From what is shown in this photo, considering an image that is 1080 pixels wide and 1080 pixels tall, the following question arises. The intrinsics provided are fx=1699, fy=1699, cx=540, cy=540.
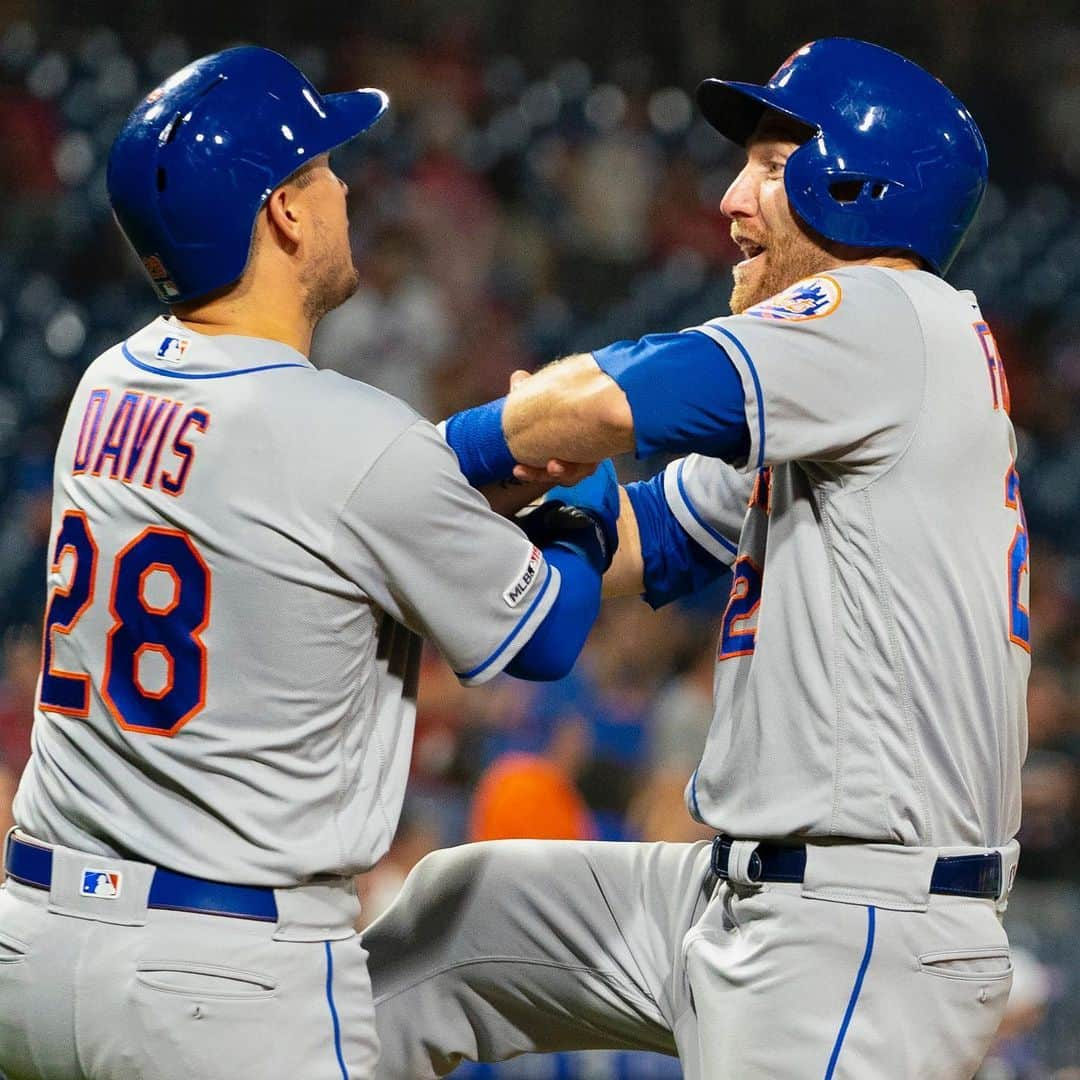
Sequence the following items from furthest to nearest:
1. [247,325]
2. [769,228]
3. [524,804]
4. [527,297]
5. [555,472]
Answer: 1. [527,297]
2. [524,804]
3. [769,228]
4. [555,472]
5. [247,325]

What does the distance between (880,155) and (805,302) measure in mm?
337

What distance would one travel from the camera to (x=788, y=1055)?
2.51m

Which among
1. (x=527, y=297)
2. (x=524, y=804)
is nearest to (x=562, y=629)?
(x=524, y=804)

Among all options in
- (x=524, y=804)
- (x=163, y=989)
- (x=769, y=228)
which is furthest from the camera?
(x=524, y=804)

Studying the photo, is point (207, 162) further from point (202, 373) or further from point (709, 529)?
point (709, 529)

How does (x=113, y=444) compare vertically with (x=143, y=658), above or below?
above

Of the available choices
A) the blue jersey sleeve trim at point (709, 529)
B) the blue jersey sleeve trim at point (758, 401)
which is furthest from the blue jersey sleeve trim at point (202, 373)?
the blue jersey sleeve trim at point (709, 529)

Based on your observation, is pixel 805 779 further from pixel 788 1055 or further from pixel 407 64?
pixel 407 64

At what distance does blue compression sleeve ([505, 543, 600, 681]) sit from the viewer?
2.54 metres

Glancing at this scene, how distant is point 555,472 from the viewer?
2.66m

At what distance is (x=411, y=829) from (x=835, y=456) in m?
3.89

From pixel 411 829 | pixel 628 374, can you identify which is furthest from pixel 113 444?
pixel 411 829

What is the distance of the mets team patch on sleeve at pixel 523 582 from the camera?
2477 mm

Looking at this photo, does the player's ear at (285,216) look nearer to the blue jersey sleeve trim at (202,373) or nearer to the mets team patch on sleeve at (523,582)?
the blue jersey sleeve trim at (202,373)
